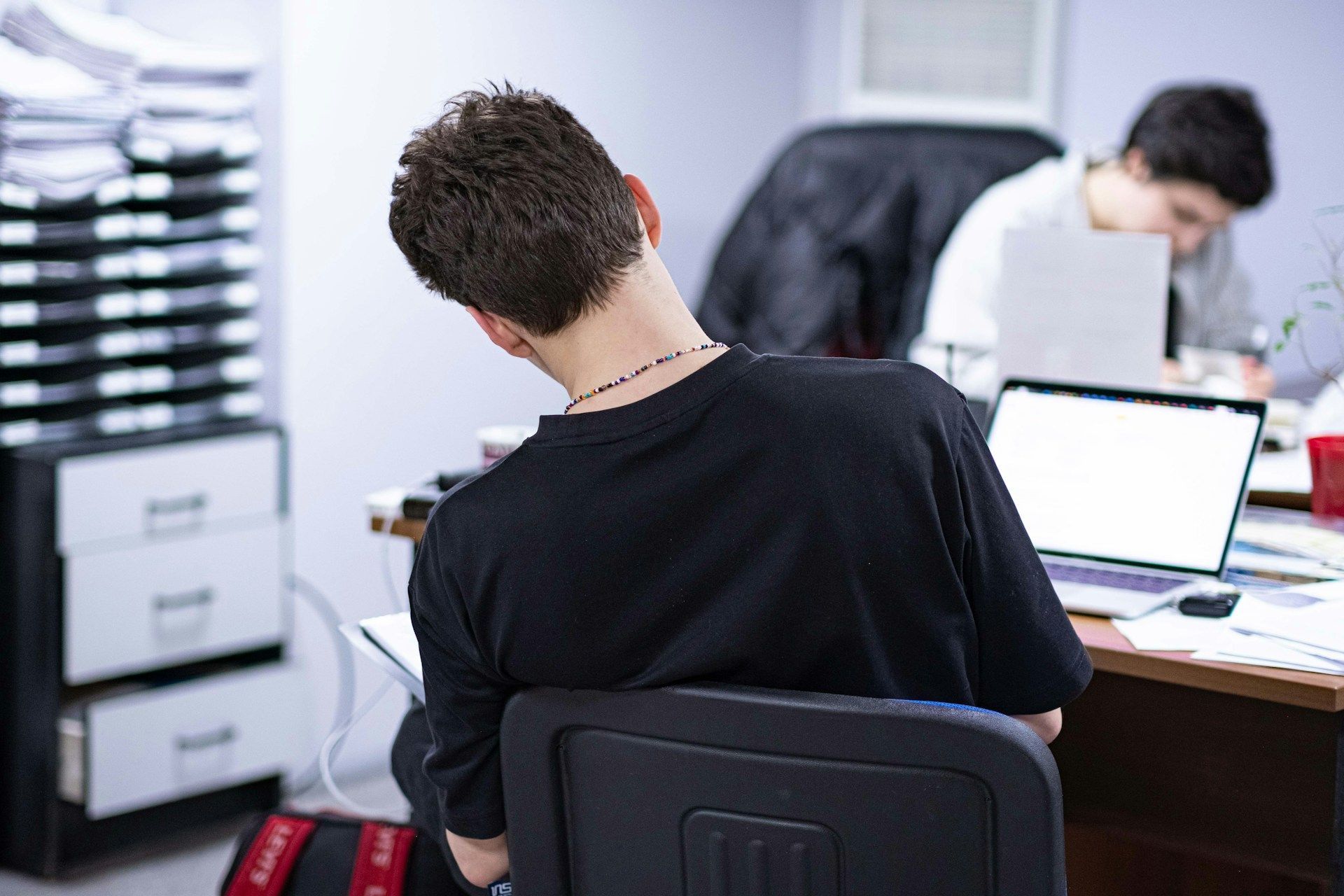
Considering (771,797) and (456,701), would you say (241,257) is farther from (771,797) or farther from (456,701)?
(771,797)

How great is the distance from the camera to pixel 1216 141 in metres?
2.51

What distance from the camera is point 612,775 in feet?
3.35

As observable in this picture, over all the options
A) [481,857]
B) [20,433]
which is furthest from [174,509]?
[481,857]

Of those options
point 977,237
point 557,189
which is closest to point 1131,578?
point 557,189

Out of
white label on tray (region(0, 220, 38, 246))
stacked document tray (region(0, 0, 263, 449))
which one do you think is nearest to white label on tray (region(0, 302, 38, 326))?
stacked document tray (region(0, 0, 263, 449))

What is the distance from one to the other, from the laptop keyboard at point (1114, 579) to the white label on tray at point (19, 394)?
1756 mm

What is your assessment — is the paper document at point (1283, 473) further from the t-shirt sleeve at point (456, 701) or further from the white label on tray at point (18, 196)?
the white label on tray at point (18, 196)

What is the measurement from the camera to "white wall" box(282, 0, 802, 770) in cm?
277

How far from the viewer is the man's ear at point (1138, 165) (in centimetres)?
262

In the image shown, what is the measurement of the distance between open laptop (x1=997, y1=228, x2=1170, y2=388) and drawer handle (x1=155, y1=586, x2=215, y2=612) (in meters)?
1.56

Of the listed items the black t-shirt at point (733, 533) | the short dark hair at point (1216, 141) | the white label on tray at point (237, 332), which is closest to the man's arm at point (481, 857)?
the black t-shirt at point (733, 533)

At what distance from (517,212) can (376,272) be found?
1940mm

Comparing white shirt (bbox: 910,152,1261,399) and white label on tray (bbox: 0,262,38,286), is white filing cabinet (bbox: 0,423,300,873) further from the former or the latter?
white shirt (bbox: 910,152,1261,399)

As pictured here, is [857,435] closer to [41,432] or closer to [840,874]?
[840,874]
